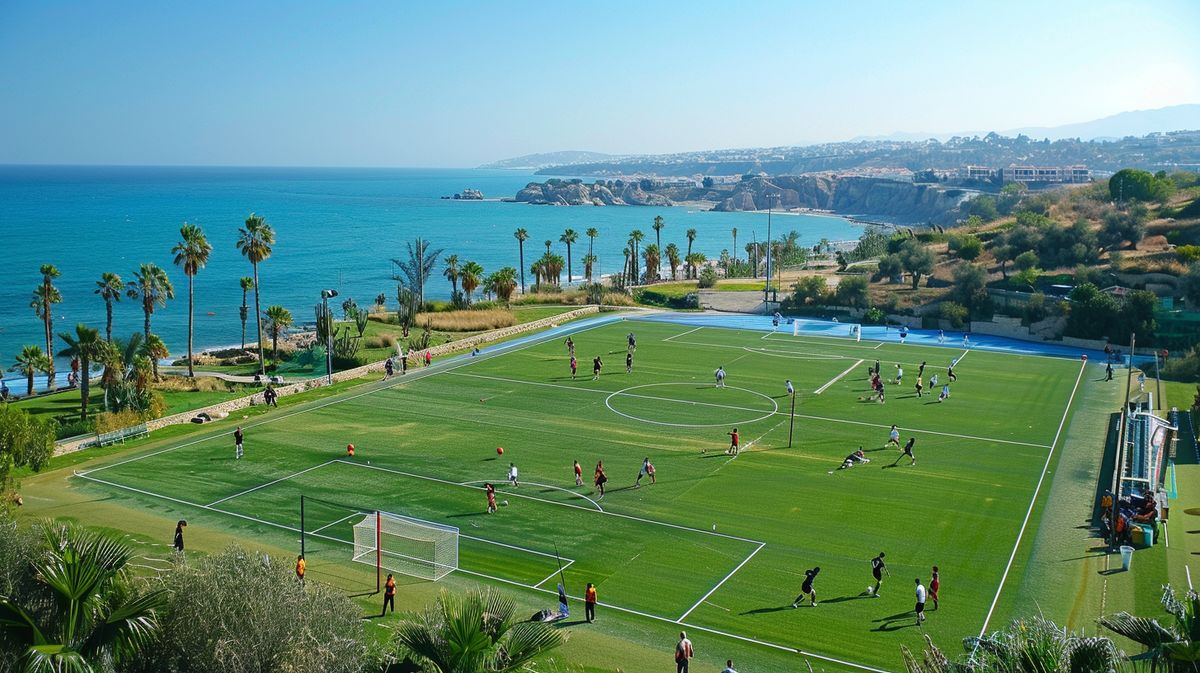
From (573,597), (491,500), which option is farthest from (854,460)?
(573,597)

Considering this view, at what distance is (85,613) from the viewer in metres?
13.9

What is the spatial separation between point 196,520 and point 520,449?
13.4m

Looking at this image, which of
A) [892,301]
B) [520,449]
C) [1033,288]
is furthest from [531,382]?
[1033,288]

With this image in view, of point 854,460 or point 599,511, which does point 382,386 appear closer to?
point 599,511

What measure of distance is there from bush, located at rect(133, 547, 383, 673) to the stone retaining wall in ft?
96.3

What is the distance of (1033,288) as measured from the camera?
2840 inches

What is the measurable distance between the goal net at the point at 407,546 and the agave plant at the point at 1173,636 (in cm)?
1926

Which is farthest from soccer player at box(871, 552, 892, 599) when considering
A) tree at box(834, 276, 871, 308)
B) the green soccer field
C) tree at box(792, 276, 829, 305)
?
tree at box(792, 276, 829, 305)

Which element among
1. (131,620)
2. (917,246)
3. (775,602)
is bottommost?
(775,602)

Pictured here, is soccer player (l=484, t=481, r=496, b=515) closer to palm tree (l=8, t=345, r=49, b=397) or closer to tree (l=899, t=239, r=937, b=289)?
palm tree (l=8, t=345, r=49, b=397)

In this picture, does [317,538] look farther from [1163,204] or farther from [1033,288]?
[1163,204]

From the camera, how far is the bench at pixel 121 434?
40.8 metres

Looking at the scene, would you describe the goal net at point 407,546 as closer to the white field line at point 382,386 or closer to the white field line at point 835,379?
the white field line at point 382,386

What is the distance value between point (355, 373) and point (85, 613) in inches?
1607
